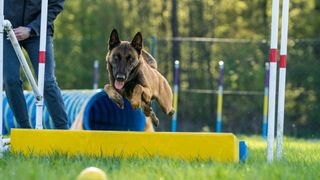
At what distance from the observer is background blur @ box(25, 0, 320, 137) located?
1320 centimetres

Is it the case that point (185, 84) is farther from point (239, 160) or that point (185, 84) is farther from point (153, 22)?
point (239, 160)

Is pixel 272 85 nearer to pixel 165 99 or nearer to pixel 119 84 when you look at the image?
pixel 119 84

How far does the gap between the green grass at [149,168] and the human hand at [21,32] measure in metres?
1.25

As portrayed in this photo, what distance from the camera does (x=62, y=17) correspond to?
19031 millimetres

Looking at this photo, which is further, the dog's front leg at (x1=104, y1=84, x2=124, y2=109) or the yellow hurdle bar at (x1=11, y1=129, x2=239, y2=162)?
the dog's front leg at (x1=104, y1=84, x2=124, y2=109)

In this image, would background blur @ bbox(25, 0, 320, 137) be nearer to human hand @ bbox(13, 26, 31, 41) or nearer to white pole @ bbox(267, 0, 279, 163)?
human hand @ bbox(13, 26, 31, 41)

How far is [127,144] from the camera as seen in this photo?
14.7 feet

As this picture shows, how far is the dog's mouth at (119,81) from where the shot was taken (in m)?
5.19

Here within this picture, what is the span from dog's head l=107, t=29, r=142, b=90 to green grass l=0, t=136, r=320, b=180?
1.11 metres

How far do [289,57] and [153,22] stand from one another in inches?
219

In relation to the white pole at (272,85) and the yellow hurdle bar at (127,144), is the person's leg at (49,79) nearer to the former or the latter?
the yellow hurdle bar at (127,144)

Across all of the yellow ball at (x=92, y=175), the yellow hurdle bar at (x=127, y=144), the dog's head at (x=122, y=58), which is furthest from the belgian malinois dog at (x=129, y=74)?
the yellow ball at (x=92, y=175)

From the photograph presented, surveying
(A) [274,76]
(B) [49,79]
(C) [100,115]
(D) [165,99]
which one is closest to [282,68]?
(A) [274,76]

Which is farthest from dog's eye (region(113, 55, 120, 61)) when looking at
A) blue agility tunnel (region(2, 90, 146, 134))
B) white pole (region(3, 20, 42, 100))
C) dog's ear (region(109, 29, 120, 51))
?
blue agility tunnel (region(2, 90, 146, 134))
